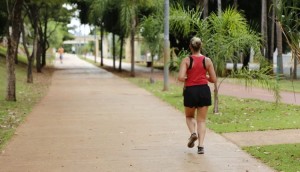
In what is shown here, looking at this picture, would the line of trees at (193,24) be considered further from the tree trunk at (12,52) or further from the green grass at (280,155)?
the green grass at (280,155)

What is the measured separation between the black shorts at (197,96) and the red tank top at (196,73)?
2.7 inches

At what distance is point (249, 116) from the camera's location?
11.9m

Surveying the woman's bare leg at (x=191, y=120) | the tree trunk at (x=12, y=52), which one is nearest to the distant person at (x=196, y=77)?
the woman's bare leg at (x=191, y=120)

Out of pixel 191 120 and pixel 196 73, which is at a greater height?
pixel 196 73

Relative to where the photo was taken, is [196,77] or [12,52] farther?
[12,52]

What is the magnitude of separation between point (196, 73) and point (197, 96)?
1.13 feet

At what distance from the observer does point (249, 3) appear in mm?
32375

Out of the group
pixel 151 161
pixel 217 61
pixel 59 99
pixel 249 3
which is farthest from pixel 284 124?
pixel 249 3

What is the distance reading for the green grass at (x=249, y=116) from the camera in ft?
33.3

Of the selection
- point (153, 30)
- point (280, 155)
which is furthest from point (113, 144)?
point (153, 30)

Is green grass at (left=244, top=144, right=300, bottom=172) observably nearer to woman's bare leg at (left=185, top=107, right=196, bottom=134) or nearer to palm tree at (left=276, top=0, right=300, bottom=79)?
woman's bare leg at (left=185, top=107, right=196, bottom=134)

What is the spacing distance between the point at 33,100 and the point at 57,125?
5499 millimetres

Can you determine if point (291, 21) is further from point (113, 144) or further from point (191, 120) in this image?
point (113, 144)

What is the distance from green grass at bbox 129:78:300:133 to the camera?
10.1m
